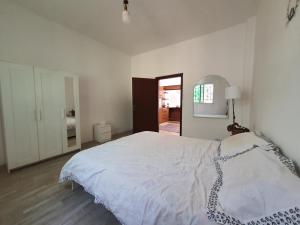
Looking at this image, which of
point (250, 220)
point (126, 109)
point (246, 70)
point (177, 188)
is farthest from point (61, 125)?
point (246, 70)

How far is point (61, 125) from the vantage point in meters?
3.01

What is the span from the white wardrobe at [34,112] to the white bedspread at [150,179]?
4.51 feet

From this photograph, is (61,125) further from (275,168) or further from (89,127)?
(275,168)

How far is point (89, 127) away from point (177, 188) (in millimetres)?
3496

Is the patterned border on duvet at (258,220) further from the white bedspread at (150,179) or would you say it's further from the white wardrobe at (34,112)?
the white wardrobe at (34,112)

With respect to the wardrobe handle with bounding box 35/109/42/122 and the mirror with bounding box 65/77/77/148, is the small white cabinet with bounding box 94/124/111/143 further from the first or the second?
the wardrobe handle with bounding box 35/109/42/122

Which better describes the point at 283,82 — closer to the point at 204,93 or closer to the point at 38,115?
the point at 204,93

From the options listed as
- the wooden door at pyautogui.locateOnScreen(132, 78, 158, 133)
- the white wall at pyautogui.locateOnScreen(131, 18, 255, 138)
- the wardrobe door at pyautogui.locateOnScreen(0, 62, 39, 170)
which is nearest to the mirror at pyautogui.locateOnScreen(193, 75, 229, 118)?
the white wall at pyautogui.locateOnScreen(131, 18, 255, 138)

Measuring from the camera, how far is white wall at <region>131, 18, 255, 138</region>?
3012 millimetres

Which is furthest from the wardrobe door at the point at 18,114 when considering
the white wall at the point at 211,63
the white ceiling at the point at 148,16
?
the white wall at the point at 211,63

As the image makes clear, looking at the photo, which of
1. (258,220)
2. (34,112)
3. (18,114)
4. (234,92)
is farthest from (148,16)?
(258,220)

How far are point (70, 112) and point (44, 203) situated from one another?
189 centimetres

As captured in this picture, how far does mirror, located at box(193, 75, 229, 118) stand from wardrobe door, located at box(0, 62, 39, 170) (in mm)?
3544

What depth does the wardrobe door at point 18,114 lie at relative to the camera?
91.0 inches
